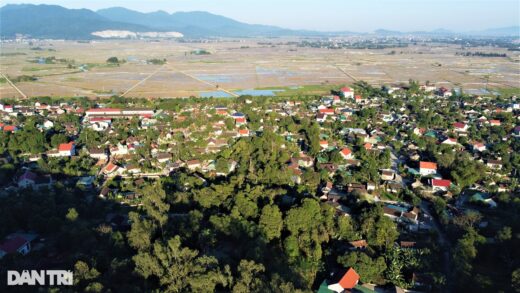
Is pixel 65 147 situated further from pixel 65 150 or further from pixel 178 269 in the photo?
pixel 178 269

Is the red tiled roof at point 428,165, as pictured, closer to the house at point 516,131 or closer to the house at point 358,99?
the house at point 516,131

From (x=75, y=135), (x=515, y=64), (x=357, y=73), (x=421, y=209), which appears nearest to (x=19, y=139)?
(x=75, y=135)

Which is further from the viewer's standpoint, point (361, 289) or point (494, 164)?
point (494, 164)

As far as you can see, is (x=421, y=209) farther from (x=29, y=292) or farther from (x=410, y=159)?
(x=29, y=292)

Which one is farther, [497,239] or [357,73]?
[357,73]

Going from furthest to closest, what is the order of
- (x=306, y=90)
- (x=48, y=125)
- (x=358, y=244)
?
(x=306, y=90), (x=48, y=125), (x=358, y=244)

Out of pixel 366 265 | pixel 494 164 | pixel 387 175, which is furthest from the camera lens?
pixel 494 164

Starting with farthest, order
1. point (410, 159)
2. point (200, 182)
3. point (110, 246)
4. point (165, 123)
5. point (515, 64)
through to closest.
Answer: point (515, 64) < point (165, 123) < point (410, 159) < point (200, 182) < point (110, 246)

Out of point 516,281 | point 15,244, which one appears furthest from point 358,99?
point 15,244

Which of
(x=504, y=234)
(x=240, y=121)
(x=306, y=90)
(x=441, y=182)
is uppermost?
(x=306, y=90)
